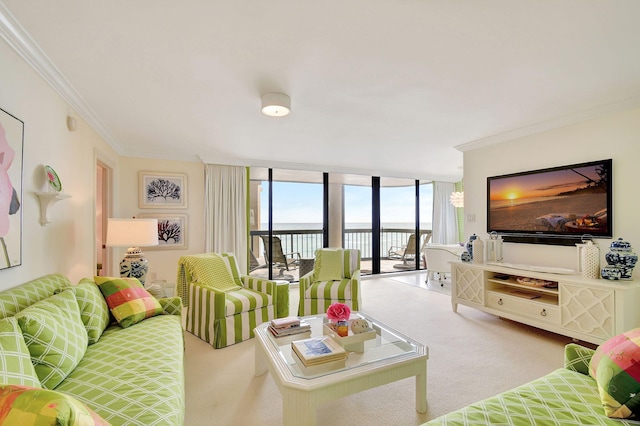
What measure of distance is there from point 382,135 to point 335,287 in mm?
1877

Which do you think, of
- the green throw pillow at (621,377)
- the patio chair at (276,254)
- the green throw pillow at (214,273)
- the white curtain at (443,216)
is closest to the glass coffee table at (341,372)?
the green throw pillow at (621,377)

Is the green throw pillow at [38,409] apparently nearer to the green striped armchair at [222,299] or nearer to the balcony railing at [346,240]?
the green striped armchair at [222,299]

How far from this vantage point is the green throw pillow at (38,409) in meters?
0.68

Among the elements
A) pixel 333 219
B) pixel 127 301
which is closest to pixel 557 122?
pixel 333 219

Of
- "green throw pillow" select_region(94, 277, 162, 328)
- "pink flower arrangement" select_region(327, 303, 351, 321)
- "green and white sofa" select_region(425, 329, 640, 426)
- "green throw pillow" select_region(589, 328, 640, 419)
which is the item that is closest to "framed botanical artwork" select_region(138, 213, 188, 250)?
"green throw pillow" select_region(94, 277, 162, 328)

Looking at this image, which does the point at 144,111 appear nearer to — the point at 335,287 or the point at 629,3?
the point at 335,287

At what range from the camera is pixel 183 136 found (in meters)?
3.62

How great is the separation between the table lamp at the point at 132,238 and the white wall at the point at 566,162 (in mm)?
3896

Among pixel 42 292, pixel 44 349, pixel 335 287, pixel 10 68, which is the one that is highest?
pixel 10 68

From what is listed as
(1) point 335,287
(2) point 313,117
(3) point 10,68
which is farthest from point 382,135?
(3) point 10,68

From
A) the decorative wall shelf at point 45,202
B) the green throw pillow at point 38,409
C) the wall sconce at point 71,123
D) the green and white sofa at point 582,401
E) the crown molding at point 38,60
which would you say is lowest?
the green and white sofa at point 582,401

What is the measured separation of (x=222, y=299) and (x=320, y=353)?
133 centimetres

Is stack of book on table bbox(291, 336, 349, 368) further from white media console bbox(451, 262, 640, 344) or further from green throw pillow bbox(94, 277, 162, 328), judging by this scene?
white media console bbox(451, 262, 640, 344)

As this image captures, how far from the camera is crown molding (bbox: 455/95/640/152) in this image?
259 cm
